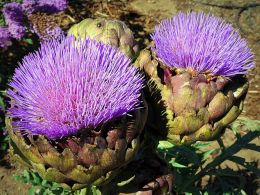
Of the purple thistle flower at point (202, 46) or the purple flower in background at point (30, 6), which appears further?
the purple flower in background at point (30, 6)

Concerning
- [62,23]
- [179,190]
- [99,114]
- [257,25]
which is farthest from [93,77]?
[257,25]

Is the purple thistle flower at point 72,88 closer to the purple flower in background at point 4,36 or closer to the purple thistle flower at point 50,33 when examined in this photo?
the purple thistle flower at point 50,33

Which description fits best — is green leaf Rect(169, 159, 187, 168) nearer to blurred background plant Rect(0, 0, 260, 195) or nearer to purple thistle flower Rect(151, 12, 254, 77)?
blurred background plant Rect(0, 0, 260, 195)

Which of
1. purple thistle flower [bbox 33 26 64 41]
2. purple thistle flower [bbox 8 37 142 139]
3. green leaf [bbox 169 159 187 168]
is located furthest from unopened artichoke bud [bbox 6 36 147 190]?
purple thistle flower [bbox 33 26 64 41]

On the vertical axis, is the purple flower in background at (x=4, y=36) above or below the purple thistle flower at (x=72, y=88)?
below

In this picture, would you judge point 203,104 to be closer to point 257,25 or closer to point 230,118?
point 230,118

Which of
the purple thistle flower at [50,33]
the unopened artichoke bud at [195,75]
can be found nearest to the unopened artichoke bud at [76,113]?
the unopened artichoke bud at [195,75]
